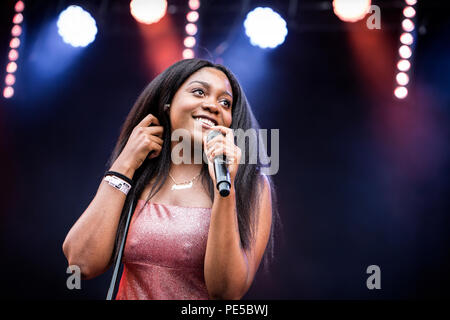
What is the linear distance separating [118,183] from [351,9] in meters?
2.57

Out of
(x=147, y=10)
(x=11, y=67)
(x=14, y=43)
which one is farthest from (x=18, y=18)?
(x=147, y=10)

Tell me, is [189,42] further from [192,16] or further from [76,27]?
[76,27]

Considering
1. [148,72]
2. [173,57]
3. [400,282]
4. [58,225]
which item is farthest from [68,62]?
[400,282]

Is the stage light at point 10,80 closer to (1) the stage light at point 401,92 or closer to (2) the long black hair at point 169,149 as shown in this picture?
(2) the long black hair at point 169,149

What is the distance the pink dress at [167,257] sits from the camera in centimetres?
130

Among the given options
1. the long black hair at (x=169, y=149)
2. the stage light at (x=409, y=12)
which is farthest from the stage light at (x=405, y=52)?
the long black hair at (x=169, y=149)

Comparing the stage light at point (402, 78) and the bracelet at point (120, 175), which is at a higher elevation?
the stage light at point (402, 78)

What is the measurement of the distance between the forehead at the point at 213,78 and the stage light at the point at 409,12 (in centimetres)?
234

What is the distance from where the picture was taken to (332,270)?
3.49 metres

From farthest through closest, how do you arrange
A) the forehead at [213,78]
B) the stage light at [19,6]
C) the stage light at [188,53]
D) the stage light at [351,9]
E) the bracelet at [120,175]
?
the stage light at [19,6], the stage light at [188,53], the stage light at [351,9], the forehead at [213,78], the bracelet at [120,175]

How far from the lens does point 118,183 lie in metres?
1.40

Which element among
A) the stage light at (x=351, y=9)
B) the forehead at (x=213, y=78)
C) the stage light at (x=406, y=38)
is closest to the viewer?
the forehead at (x=213, y=78)

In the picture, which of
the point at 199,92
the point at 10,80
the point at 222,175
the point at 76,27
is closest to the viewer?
the point at 222,175

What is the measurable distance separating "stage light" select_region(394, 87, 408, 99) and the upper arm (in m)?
2.34
